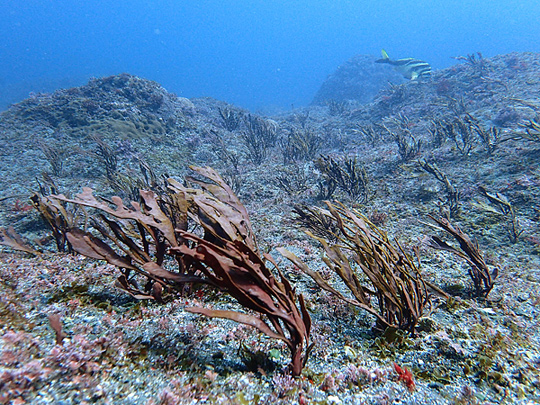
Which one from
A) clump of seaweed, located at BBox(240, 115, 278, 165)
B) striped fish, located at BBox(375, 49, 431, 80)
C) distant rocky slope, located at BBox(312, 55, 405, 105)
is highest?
distant rocky slope, located at BBox(312, 55, 405, 105)

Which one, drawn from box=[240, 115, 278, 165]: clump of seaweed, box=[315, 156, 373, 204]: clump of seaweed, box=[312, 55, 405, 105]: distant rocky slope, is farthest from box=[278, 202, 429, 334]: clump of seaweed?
box=[312, 55, 405, 105]: distant rocky slope

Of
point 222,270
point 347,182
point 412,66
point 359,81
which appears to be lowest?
point 222,270

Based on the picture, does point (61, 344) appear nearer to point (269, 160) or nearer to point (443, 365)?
point (443, 365)

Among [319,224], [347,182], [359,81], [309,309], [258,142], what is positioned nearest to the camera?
[309,309]

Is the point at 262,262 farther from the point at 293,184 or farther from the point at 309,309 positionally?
the point at 293,184

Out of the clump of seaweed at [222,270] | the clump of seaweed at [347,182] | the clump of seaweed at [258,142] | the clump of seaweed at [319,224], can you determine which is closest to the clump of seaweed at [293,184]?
the clump of seaweed at [347,182]

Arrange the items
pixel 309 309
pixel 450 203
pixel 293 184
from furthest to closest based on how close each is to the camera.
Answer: pixel 293 184 → pixel 450 203 → pixel 309 309

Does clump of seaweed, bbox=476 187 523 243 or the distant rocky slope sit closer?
clump of seaweed, bbox=476 187 523 243

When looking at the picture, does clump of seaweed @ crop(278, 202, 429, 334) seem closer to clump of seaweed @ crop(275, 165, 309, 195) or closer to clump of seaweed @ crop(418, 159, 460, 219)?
clump of seaweed @ crop(418, 159, 460, 219)

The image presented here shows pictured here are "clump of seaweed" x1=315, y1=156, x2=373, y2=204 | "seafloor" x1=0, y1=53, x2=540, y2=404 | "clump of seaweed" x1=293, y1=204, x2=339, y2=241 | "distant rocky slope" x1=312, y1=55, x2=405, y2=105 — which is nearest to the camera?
"seafloor" x1=0, y1=53, x2=540, y2=404

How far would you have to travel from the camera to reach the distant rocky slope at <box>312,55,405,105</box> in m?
20.6

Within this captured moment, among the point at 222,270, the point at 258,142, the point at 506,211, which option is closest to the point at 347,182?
the point at 506,211

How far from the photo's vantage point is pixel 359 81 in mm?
21250

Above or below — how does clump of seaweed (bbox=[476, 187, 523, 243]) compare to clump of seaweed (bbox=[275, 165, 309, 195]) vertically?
below
